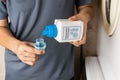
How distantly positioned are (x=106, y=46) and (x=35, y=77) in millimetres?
416

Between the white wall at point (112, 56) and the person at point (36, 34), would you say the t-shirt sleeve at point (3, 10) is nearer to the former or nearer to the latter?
the person at point (36, 34)

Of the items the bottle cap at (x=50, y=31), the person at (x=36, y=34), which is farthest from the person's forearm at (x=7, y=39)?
the bottle cap at (x=50, y=31)

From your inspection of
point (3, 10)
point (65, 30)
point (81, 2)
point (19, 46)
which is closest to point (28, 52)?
point (19, 46)

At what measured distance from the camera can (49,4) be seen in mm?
1098

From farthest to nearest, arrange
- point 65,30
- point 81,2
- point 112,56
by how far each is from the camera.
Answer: point 81,2
point 112,56
point 65,30

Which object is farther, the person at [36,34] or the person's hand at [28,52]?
the person at [36,34]

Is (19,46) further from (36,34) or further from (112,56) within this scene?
(112,56)

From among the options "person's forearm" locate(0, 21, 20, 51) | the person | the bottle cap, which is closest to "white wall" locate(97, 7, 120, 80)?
the person

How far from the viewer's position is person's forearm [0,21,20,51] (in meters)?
1.04

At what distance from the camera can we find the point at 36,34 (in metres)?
1.15

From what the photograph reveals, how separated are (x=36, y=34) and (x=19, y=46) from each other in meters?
0.17

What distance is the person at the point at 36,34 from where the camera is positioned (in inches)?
43.0

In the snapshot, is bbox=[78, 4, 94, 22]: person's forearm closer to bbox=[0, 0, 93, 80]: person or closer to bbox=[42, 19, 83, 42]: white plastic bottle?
bbox=[0, 0, 93, 80]: person

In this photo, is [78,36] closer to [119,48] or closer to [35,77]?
[119,48]
